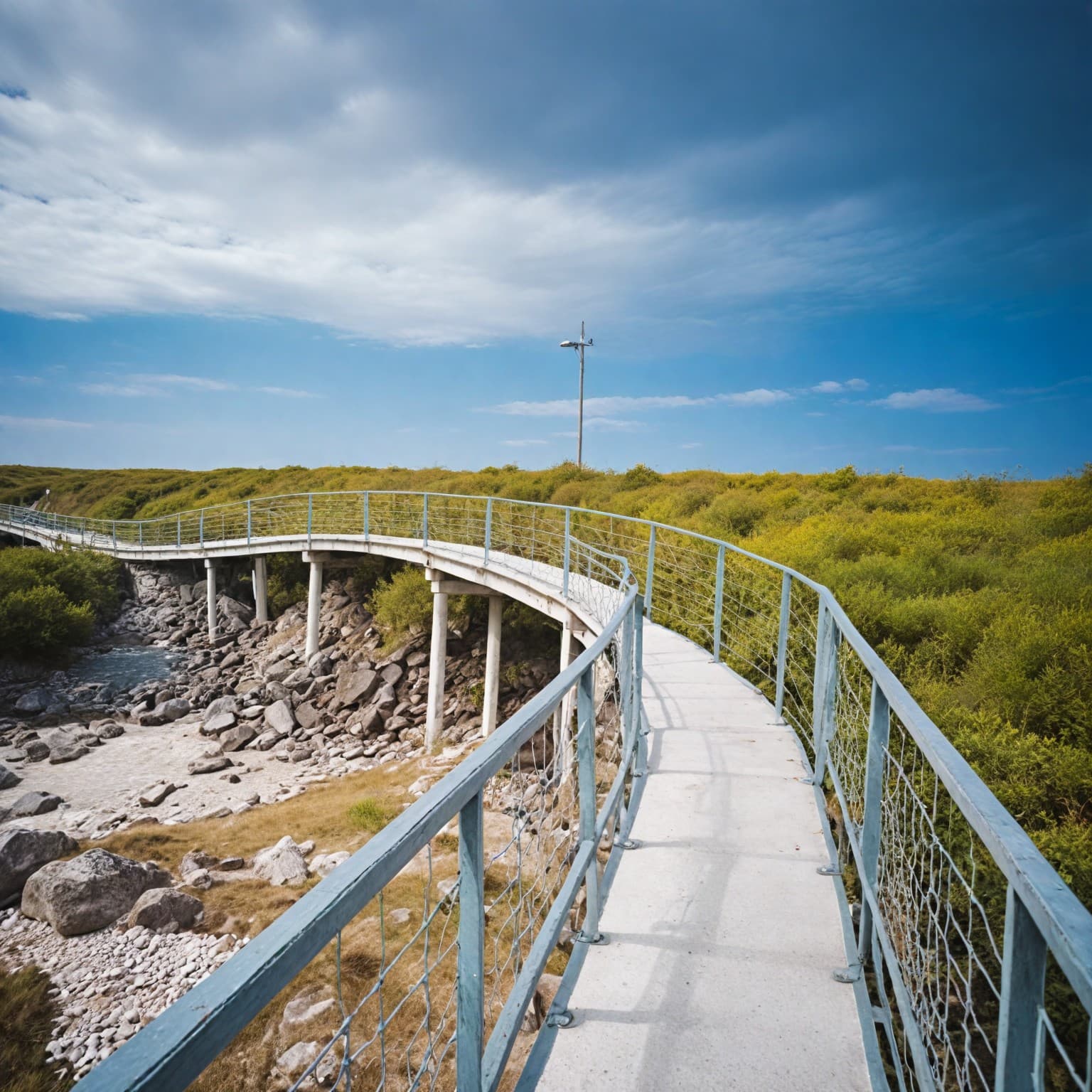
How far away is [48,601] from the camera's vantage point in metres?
19.6

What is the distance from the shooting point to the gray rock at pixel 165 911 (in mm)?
6961

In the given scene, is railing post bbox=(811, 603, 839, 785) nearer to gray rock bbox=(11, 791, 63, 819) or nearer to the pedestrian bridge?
the pedestrian bridge

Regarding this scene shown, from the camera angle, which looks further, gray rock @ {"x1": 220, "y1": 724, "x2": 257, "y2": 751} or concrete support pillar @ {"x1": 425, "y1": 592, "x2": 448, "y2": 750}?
gray rock @ {"x1": 220, "y1": 724, "x2": 257, "y2": 751}

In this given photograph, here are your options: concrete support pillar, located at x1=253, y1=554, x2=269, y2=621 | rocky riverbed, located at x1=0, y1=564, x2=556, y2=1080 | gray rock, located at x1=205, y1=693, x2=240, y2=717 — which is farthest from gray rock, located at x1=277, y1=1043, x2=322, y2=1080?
concrete support pillar, located at x1=253, y1=554, x2=269, y2=621

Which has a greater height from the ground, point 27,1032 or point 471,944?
point 471,944

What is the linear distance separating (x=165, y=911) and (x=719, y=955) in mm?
6429

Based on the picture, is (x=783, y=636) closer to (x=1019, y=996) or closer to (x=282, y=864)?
(x=1019, y=996)

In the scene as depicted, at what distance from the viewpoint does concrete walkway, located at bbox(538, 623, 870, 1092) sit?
2.35 m

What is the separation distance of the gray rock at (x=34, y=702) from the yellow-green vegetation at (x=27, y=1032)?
11511 mm

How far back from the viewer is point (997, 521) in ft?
40.1

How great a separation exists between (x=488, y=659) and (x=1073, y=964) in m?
12.9

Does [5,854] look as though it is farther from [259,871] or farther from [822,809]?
[822,809]

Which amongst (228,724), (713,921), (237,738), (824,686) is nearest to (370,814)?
(237,738)

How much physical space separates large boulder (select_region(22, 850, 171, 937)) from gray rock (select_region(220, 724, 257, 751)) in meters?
6.46
